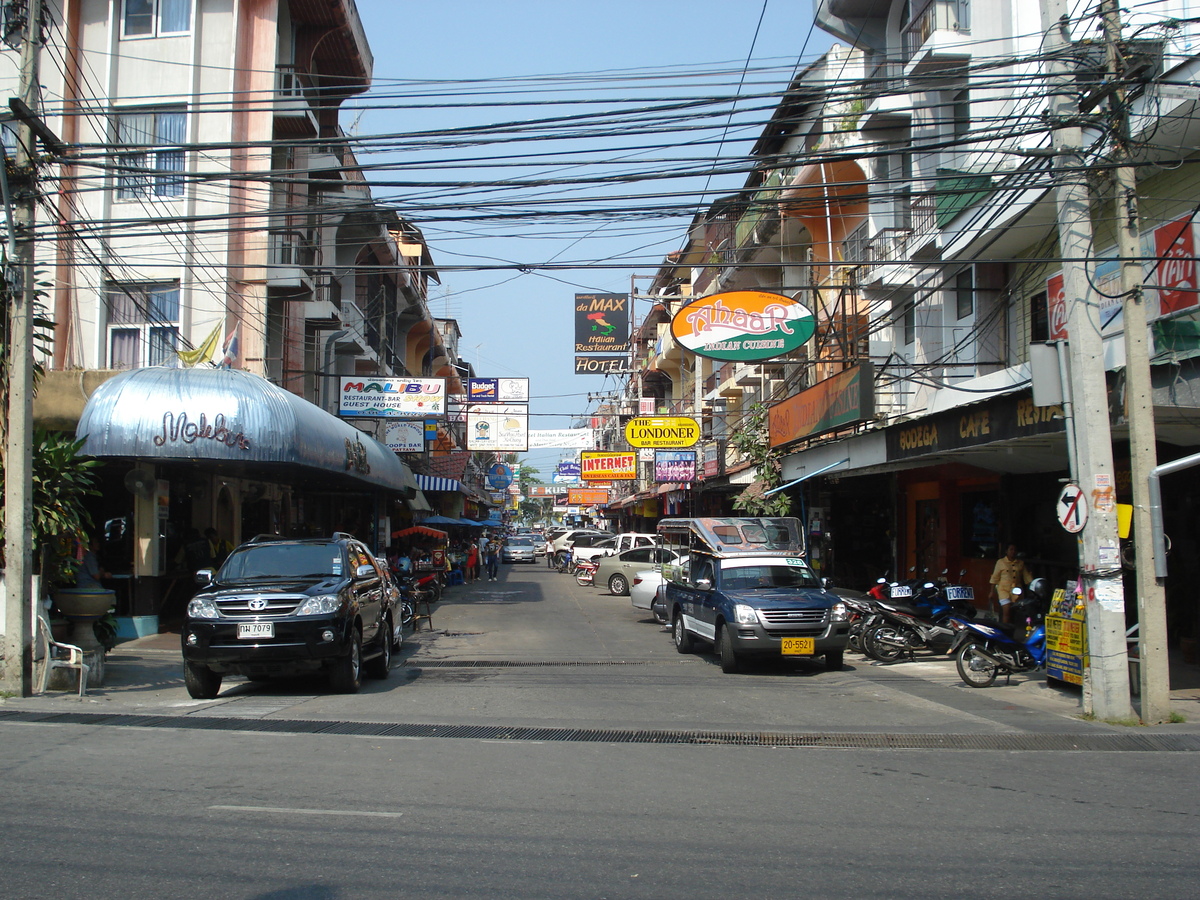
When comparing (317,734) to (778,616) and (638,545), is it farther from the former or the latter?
(638,545)

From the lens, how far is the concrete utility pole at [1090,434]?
1052 centimetres

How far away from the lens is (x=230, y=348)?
21766 millimetres

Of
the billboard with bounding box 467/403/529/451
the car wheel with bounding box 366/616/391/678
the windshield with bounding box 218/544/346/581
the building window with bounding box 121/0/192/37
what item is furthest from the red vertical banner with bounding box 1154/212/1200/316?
the billboard with bounding box 467/403/529/451

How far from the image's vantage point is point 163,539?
1862 centimetres

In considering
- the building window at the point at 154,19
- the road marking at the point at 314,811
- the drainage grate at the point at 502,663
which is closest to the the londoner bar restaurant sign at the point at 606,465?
the building window at the point at 154,19

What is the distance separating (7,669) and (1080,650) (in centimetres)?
1229

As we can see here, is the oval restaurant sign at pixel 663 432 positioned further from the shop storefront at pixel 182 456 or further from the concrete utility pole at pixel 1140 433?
the concrete utility pole at pixel 1140 433

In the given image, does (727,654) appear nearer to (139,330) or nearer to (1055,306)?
(1055,306)

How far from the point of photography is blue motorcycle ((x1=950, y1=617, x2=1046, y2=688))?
13.0 meters

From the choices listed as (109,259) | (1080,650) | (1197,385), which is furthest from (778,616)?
(109,259)

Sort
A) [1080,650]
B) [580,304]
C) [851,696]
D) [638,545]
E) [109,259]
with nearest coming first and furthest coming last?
[1080,650]
[851,696]
[109,259]
[638,545]
[580,304]

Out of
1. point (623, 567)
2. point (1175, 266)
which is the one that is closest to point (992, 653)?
point (1175, 266)

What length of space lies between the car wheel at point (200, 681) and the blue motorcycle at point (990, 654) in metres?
9.41

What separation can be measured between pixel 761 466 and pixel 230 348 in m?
13.6
